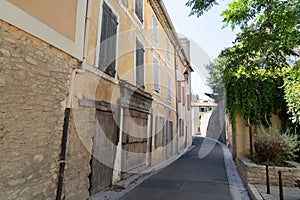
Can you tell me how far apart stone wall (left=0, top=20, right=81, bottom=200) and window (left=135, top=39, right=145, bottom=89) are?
393cm

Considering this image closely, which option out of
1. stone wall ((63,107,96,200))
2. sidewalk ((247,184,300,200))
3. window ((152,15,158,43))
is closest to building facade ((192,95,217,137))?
window ((152,15,158,43))

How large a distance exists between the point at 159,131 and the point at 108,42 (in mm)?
5728

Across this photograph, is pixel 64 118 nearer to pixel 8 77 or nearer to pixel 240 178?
pixel 8 77

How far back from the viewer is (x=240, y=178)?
258 inches

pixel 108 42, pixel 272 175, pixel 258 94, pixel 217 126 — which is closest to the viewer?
pixel 272 175

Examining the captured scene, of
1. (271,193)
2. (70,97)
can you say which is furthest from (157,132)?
(70,97)

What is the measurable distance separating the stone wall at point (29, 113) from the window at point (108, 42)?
150 cm

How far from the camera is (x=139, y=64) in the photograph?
7973mm

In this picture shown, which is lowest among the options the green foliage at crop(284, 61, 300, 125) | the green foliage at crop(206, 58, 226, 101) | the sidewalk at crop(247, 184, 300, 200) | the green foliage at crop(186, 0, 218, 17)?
the sidewalk at crop(247, 184, 300, 200)

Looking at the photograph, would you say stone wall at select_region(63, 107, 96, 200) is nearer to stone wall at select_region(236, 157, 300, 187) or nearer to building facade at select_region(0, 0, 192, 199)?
building facade at select_region(0, 0, 192, 199)

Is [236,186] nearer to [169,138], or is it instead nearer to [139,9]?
[169,138]

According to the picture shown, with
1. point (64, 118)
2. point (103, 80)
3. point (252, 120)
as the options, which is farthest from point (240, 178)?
point (64, 118)

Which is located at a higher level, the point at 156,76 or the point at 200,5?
the point at 200,5

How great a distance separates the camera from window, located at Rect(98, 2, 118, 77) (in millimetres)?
5312
